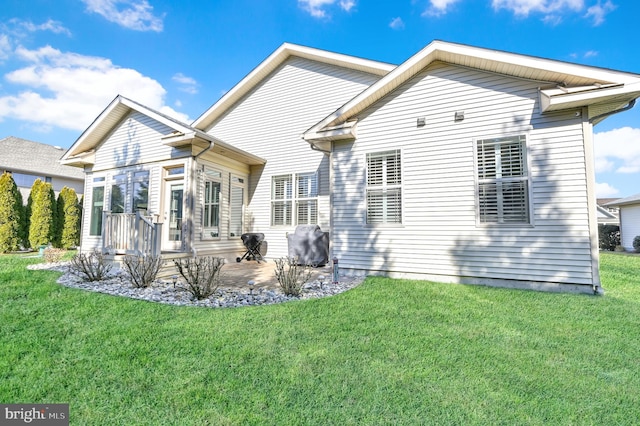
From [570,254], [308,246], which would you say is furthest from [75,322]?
[570,254]

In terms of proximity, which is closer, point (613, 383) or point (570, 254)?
point (613, 383)

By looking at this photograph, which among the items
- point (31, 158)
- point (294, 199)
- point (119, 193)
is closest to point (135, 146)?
point (119, 193)

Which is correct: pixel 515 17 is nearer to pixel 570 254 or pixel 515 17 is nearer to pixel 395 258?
pixel 570 254

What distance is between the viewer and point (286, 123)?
9.66 metres

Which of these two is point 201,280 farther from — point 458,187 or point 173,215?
point 458,187

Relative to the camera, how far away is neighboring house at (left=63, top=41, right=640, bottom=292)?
521cm

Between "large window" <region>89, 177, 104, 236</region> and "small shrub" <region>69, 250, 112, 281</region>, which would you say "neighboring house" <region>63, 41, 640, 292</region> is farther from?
"small shrub" <region>69, 250, 112, 281</region>

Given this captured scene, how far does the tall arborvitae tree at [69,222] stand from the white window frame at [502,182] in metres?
16.9

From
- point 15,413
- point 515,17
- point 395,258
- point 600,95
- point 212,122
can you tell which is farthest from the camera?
point 212,122

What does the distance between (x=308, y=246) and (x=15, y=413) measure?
615 centimetres

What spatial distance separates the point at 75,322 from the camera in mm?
3555

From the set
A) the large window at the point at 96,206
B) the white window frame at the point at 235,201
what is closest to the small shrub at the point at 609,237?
the white window frame at the point at 235,201

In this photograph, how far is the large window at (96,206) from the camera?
31.0 feet

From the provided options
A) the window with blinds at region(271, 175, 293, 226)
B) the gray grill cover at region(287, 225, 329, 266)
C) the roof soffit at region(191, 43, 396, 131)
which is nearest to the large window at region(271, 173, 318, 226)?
the window with blinds at region(271, 175, 293, 226)
